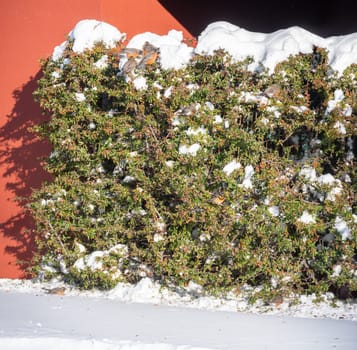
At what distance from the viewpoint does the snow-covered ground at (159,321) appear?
13.6 feet

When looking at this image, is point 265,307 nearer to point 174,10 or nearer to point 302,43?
point 302,43

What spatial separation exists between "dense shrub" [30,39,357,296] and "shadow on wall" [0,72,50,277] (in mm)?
1196

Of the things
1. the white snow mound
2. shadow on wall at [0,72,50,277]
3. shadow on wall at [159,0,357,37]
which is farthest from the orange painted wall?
the white snow mound

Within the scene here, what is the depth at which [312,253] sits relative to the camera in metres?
5.48

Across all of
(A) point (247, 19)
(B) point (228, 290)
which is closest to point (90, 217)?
(B) point (228, 290)

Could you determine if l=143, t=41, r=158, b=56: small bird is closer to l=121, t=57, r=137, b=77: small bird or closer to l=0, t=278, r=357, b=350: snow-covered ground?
l=121, t=57, r=137, b=77: small bird

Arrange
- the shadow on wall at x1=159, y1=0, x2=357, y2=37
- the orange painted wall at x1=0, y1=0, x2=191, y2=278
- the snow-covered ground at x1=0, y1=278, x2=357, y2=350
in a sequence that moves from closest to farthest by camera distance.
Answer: the snow-covered ground at x1=0, y1=278, x2=357, y2=350, the orange painted wall at x1=0, y1=0, x2=191, y2=278, the shadow on wall at x1=159, y1=0, x2=357, y2=37

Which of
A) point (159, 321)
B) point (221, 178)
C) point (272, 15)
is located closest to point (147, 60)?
point (221, 178)

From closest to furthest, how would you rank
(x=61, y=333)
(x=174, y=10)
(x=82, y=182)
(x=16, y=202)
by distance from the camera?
(x=61, y=333) < (x=82, y=182) < (x=16, y=202) < (x=174, y=10)

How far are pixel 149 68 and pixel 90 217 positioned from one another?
1.63m

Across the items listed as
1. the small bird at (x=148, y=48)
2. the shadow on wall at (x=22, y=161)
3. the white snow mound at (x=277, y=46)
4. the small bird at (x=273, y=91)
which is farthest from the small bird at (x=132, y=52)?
the shadow on wall at (x=22, y=161)

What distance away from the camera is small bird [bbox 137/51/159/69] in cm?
594

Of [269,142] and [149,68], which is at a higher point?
[149,68]

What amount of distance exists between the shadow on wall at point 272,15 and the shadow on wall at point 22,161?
2369mm
